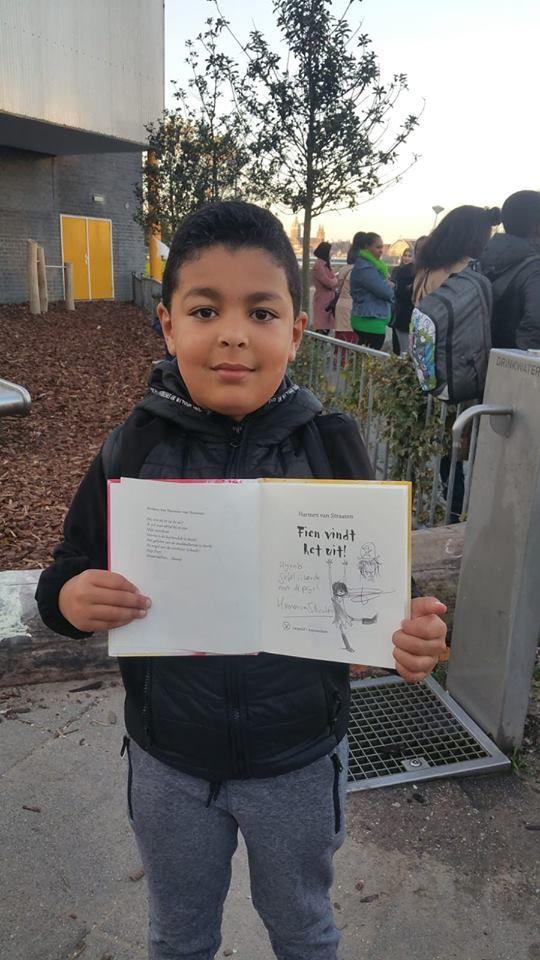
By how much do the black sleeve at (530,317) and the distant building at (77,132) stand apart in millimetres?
10267

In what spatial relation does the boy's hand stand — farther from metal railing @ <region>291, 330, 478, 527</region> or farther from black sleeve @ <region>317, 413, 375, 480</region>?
metal railing @ <region>291, 330, 478, 527</region>

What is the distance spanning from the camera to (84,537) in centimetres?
142

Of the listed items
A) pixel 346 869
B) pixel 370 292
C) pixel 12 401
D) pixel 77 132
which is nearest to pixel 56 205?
pixel 77 132

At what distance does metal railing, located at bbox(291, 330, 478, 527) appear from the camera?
3914mm

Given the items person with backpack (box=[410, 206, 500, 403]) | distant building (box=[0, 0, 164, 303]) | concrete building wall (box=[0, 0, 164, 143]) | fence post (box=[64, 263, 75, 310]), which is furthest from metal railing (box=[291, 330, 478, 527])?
fence post (box=[64, 263, 75, 310])

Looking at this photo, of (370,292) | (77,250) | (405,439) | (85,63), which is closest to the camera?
(405,439)

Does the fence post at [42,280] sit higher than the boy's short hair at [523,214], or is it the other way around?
the boy's short hair at [523,214]

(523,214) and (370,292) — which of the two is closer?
(523,214)

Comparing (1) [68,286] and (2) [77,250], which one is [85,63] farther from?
(2) [77,250]

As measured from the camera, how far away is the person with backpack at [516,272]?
11.9 feet

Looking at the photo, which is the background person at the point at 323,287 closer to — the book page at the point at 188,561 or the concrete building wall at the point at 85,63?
the concrete building wall at the point at 85,63

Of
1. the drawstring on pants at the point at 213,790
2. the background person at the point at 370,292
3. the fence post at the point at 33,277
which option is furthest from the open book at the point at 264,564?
the fence post at the point at 33,277

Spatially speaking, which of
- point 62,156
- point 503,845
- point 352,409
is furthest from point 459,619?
point 62,156

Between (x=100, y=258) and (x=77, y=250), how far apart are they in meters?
0.75
